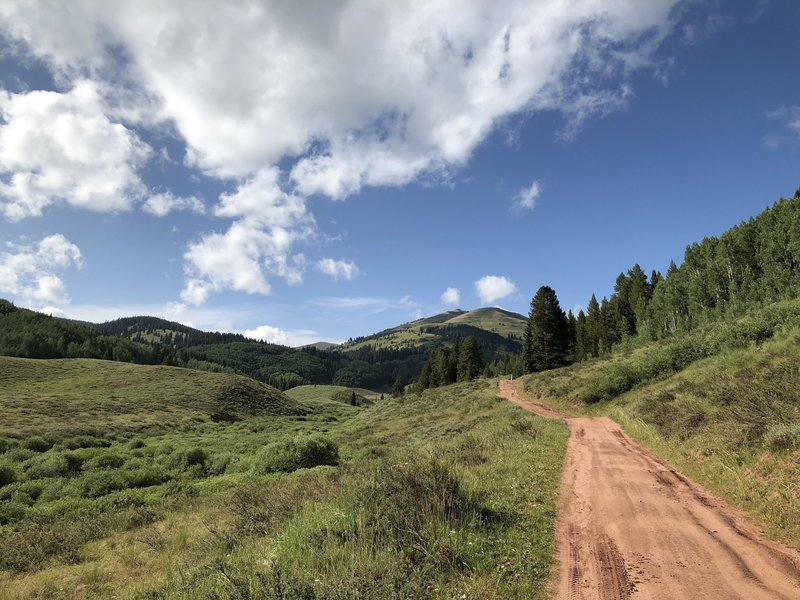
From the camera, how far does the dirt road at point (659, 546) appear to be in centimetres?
616

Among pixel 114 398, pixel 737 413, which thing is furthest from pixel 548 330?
pixel 114 398

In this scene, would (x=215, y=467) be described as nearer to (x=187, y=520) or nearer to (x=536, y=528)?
(x=187, y=520)

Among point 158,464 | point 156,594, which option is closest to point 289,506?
point 156,594

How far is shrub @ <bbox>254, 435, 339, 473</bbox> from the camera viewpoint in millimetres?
25281

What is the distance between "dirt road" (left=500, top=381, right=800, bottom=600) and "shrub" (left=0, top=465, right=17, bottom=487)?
3084cm

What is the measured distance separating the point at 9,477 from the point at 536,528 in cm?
3098

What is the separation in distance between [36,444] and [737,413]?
152 ft

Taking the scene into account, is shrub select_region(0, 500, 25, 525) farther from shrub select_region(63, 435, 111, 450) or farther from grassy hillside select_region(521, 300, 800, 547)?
grassy hillside select_region(521, 300, 800, 547)

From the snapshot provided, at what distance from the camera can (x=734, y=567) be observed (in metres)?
6.61

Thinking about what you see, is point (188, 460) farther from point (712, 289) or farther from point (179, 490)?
point (712, 289)

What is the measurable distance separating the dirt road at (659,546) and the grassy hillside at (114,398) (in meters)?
45.3

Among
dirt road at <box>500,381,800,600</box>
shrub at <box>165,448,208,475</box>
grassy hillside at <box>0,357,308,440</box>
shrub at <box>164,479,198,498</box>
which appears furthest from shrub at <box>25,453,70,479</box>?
dirt road at <box>500,381,800,600</box>

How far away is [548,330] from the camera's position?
219 feet

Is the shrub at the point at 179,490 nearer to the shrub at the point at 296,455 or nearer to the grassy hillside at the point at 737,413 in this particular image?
the shrub at the point at 296,455
